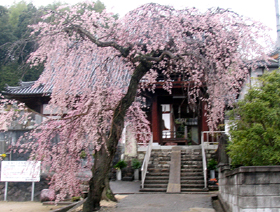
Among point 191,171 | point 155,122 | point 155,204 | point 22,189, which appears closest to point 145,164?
point 191,171

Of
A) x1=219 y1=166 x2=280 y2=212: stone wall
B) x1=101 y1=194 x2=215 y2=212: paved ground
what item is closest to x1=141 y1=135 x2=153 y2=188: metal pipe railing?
x1=101 y1=194 x2=215 y2=212: paved ground

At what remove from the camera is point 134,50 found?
330 inches

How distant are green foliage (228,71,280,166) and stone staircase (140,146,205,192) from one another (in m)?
6.15

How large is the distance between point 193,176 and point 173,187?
1.61 metres

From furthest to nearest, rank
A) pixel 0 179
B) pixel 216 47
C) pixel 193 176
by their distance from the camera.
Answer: pixel 0 179 → pixel 193 176 → pixel 216 47

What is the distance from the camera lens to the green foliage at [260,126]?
6.55 m

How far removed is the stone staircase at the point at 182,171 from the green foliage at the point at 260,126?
6151 mm

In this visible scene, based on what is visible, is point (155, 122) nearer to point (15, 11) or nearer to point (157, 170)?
point (157, 170)

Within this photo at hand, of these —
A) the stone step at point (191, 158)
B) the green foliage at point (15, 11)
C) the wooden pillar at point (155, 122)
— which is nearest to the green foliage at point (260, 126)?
the stone step at point (191, 158)

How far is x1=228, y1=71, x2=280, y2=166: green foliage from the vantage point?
655 centimetres

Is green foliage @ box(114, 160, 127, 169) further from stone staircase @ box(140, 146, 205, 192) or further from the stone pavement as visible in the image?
the stone pavement

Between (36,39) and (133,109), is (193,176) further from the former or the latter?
(36,39)

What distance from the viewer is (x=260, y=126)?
6.83m

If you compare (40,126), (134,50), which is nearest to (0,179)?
(40,126)
